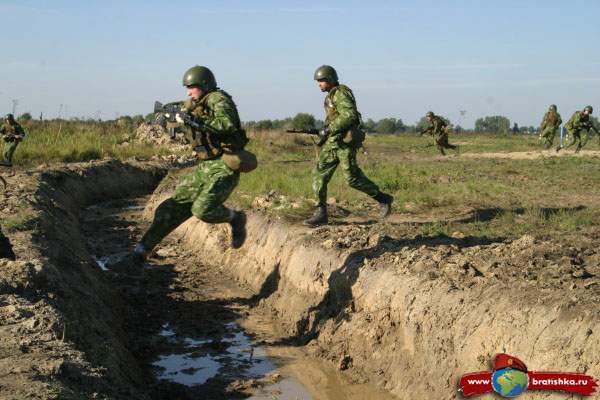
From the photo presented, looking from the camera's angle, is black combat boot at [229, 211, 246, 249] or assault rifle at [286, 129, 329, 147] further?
assault rifle at [286, 129, 329, 147]

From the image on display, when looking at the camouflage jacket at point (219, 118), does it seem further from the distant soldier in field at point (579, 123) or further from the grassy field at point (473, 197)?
the distant soldier in field at point (579, 123)

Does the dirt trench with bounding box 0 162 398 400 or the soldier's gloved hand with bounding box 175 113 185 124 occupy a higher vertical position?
the soldier's gloved hand with bounding box 175 113 185 124

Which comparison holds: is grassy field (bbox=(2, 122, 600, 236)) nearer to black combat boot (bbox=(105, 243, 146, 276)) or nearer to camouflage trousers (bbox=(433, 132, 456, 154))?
black combat boot (bbox=(105, 243, 146, 276))

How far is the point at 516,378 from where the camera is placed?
4645mm

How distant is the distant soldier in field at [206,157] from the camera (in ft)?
23.3

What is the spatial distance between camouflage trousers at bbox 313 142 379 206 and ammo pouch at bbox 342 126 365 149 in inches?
3.2

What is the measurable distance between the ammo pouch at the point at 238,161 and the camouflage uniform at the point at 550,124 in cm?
2209

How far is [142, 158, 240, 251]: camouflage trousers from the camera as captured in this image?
289 inches

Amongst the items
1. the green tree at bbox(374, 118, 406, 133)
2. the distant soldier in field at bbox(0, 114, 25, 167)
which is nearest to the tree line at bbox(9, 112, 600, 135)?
the green tree at bbox(374, 118, 406, 133)

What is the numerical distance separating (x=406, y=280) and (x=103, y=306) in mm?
2866

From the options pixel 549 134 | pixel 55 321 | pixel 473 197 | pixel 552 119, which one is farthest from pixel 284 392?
pixel 549 134

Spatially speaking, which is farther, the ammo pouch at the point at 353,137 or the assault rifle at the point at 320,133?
the assault rifle at the point at 320,133
